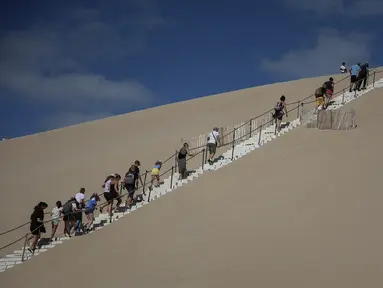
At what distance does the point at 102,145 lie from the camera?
26.0 metres

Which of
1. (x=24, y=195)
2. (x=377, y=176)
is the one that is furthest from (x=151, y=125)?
(x=377, y=176)

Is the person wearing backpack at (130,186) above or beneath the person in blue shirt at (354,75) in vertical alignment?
beneath

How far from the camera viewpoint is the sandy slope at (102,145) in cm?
1898

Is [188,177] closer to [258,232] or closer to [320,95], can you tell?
[258,232]

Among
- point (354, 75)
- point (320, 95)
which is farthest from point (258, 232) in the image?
point (354, 75)

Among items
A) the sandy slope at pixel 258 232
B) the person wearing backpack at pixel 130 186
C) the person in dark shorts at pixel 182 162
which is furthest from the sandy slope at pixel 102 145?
the sandy slope at pixel 258 232

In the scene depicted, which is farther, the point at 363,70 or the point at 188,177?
the point at 363,70

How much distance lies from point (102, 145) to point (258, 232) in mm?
17734

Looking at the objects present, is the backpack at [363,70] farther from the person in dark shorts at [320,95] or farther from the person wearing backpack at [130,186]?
the person wearing backpack at [130,186]

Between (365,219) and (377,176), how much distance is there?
212cm

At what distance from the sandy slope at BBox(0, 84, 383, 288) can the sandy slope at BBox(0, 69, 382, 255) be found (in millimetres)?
5902

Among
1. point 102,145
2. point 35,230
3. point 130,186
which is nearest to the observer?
point 35,230

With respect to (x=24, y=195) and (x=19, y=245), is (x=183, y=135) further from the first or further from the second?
(x=19, y=245)

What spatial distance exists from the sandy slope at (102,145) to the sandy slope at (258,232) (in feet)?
19.4
